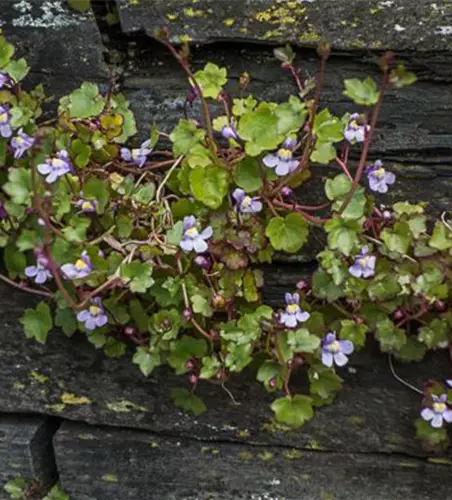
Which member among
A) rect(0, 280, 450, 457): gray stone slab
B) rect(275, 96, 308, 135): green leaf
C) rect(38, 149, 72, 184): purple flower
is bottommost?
rect(0, 280, 450, 457): gray stone slab

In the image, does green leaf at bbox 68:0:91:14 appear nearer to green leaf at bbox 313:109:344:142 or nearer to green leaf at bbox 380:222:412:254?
green leaf at bbox 313:109:344:142

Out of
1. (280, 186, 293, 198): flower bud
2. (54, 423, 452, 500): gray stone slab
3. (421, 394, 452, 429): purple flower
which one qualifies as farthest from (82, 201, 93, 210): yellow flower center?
(421, 394, 452, 429): purple flower

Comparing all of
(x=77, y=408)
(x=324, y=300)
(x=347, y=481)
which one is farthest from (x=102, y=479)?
(x=324, y=300)

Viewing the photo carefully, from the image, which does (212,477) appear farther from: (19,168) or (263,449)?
(19,168)

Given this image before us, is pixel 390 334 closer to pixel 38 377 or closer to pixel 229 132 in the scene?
pixel 229 132

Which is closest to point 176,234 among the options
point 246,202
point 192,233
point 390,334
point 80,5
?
point 192,233
